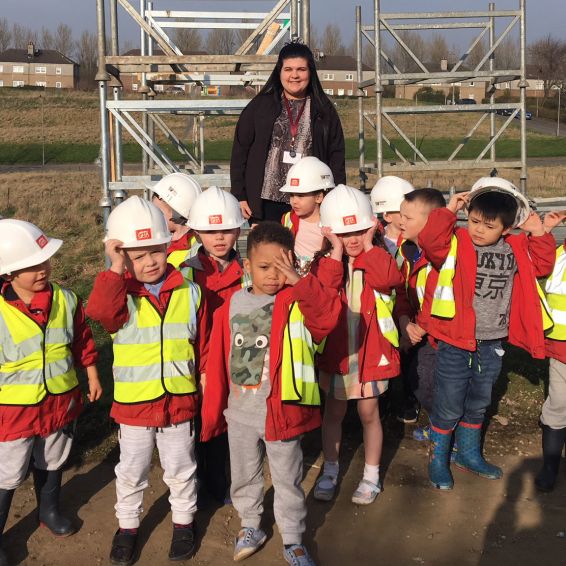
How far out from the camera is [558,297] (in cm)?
400

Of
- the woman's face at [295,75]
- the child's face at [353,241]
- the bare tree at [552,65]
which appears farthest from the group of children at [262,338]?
the bare tree at [552,65]

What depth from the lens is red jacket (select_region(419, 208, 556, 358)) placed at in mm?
3803

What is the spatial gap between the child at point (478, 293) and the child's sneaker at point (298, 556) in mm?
1110

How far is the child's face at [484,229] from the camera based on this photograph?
3791 mm

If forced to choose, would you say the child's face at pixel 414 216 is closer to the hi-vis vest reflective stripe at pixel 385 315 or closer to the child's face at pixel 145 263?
the hi-vis vest reflective stripe at pixel 385 315

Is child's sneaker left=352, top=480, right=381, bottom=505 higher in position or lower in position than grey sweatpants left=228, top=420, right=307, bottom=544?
lower

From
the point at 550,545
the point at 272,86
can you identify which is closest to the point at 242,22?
the point at 272,86

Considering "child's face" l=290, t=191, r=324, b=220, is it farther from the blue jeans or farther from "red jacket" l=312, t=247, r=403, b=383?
the blue jeans

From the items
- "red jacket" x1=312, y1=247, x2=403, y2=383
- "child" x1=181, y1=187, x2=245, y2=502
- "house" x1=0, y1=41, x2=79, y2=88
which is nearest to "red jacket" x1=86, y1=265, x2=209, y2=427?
"child" x1=181, y1=187, x2=245, y2=502

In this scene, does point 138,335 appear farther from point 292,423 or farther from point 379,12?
point 379,12

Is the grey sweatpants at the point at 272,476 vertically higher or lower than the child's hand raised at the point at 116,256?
lower

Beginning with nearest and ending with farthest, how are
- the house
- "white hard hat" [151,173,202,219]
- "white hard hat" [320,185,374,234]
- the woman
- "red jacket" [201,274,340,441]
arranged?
"red jacket" [201,274,340,441] → "white hard hat" [320,185,374,234] → "white hard hat" [151,173,202,219] → the woman → the house

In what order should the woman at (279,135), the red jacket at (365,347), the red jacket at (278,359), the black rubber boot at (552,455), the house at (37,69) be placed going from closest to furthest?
the red jacket at (278,359) < the red jacket at (365,347) < the black rubber boot at (552,455) < the woman at (279,135) < the house at (37,69)

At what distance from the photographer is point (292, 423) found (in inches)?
127
